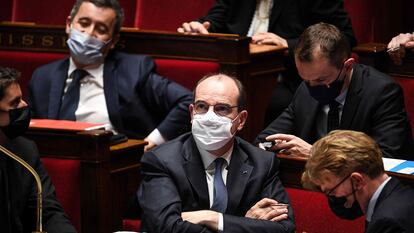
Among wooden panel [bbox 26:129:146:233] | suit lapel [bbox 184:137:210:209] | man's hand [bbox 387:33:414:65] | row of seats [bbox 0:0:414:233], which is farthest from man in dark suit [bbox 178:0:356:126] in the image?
suit lapel [bbox 184:137:210:209]

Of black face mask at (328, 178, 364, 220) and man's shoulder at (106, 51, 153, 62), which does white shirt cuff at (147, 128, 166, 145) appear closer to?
man's shoulder at (106, 51, 153, 62)

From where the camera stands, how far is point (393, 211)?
1310mm

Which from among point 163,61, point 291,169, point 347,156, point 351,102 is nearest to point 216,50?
point 163,61

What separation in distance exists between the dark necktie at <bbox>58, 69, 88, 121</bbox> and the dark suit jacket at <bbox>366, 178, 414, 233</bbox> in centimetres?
101

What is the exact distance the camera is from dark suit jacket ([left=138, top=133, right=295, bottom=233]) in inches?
60.5

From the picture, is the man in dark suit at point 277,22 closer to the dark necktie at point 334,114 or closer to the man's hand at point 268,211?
the dark necktie at point 334,114

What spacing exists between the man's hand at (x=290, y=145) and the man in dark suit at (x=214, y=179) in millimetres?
90

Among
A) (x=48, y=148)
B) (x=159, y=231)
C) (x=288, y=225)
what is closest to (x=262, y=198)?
(x=288, y=225)

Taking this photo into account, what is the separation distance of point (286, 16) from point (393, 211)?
107 cm

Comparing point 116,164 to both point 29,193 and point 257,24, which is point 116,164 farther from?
point 257,24

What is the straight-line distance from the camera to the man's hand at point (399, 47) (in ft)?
6.53

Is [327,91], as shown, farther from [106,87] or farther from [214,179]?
[106,87]

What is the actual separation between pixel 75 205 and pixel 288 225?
463mm

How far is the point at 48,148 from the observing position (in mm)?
1795
